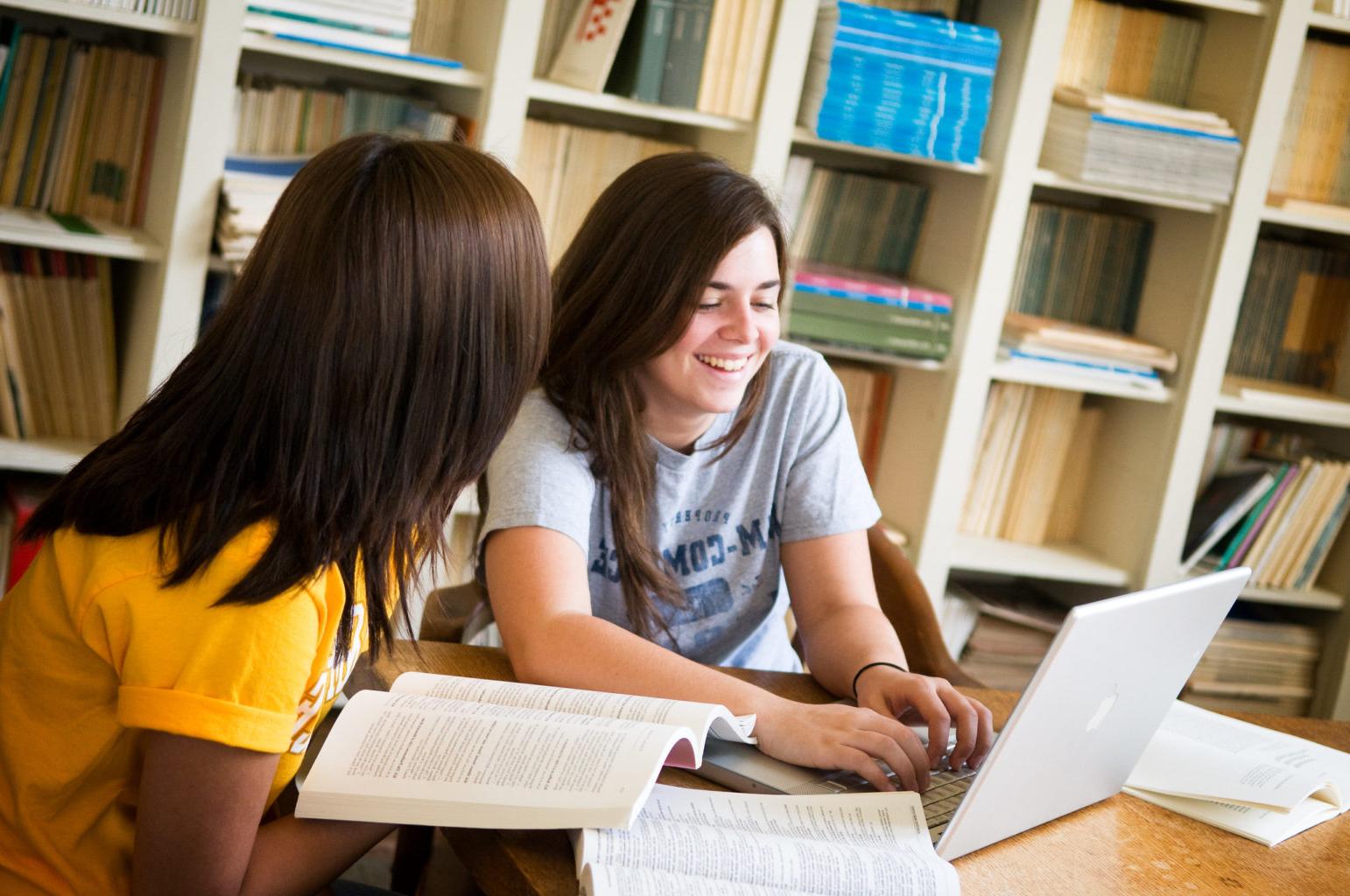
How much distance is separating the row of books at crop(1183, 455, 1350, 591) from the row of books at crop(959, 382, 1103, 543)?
0.27m

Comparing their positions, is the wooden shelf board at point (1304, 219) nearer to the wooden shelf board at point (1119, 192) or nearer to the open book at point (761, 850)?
the wooden shelf board at point (1119, 192)

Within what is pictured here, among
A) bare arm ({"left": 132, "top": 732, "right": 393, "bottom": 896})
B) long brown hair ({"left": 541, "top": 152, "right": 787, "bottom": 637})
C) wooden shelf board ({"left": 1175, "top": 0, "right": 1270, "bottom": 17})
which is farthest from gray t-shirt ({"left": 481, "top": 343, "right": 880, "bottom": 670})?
wooden shelf board ({"left": 1175, "top": 0, "right": 1270, "bottom": 17})

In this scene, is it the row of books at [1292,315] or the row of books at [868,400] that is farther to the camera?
the row of books at [1292,315]

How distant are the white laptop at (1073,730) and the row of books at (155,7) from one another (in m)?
1.52

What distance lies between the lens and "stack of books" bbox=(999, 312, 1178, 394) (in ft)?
8.41

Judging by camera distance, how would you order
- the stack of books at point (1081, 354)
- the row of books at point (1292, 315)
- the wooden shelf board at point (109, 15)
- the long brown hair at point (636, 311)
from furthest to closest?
the row of books at point (1292, 315)
the stack of books at point (1081, 354)
the wooden shelf board at point (109, 15)
the long brown hair at point (636, 311)

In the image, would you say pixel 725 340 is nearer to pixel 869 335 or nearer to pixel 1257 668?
pixel 869 335

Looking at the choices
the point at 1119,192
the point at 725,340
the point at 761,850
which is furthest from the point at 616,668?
the point at 1119,192

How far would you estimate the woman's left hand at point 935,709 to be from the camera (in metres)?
1.16

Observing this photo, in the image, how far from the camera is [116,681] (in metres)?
0.89

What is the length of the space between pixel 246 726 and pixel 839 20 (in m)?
1.81

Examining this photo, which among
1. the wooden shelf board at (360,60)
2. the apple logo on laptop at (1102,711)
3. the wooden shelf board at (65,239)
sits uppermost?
the wooden shelf board at (360,60)

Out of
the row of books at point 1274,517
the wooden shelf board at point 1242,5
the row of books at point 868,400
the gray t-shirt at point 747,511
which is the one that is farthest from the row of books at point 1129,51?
the gray t-shirt at point 747,511

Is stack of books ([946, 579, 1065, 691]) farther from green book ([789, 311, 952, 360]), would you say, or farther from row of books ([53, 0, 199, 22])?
row of books ([53, 0, 199, 22])
